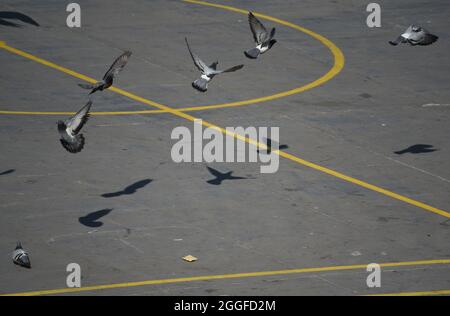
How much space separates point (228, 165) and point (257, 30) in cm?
471

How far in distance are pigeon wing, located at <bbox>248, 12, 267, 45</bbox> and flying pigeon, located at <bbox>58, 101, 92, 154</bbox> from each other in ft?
25.9

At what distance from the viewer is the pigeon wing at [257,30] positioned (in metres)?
39.7

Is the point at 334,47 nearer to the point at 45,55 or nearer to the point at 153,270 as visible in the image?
the point at 45,55

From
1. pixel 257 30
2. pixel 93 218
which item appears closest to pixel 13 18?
pixel 257 30

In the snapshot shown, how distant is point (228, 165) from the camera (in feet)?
126

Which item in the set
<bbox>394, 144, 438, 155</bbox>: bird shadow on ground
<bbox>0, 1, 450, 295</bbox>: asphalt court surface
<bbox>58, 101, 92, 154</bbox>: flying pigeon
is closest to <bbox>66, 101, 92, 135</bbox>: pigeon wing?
<bbox>58, 101, 92, 154</bbox>: flying pigeon

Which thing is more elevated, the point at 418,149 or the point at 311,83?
the point at 311,83

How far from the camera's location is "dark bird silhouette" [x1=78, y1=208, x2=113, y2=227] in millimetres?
33278

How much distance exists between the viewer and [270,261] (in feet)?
102

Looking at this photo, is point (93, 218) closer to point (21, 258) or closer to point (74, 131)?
point (74, 131)

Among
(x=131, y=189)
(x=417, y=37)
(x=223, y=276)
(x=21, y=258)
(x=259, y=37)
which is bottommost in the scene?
(x=223, y=276)

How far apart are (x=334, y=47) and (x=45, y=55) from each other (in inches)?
447

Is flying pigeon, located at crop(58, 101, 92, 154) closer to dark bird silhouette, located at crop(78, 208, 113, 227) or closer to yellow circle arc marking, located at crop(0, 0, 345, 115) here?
dark bird silhouette, located at crop(78, 208, 113, 227)

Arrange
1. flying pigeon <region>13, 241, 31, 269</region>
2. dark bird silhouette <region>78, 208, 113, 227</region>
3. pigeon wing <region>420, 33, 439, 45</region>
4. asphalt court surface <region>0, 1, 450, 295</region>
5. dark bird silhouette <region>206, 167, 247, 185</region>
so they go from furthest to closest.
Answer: pigeon wing <region>420, 33, 439, 45</region> → dark bird silhouette <region>206, 167, 247, 185</region> → dark bird silhouette <region>78, 208, 113, 227</region> → asphalt court surface <region>0, 1, 450, 295</region> → flying pigeon <region>13, 241, 31, 269</region>
